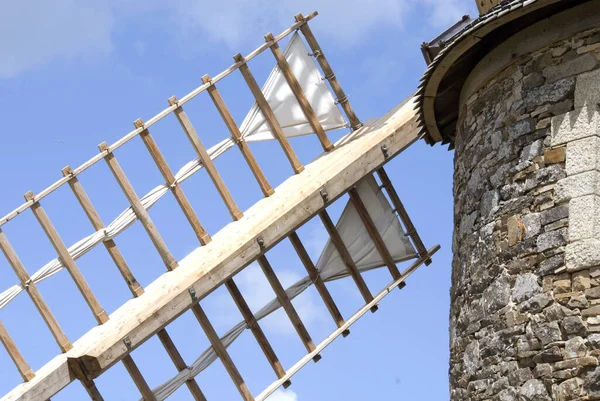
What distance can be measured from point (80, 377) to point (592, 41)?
15.4 ft

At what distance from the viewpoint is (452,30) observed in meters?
8.43

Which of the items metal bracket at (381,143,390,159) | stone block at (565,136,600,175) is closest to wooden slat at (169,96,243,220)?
metal bracket at (381,143,390,159)

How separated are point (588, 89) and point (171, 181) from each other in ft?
12.5

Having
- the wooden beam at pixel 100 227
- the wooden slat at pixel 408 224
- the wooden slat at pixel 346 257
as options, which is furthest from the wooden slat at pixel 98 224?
the wooden slat at pixel 408 224

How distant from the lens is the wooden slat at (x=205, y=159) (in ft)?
30.1

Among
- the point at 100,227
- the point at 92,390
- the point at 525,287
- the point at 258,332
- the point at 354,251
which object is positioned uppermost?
the point at 100,227

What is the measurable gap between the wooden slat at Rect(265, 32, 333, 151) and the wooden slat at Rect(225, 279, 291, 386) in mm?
1532

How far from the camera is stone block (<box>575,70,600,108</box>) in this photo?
6367 mm

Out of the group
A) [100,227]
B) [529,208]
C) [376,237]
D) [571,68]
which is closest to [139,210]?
[100,227]

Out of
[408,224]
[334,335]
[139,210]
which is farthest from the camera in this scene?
[408,224]

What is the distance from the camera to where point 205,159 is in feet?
30.2

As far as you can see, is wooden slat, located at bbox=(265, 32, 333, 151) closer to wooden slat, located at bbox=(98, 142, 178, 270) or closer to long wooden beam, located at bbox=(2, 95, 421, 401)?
long wooden beam, located at bbox=(2, 95, 421, 401)

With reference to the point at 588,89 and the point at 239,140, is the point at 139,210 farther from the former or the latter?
the point at 588,89

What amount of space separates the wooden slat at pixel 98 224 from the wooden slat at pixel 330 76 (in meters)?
2.46
